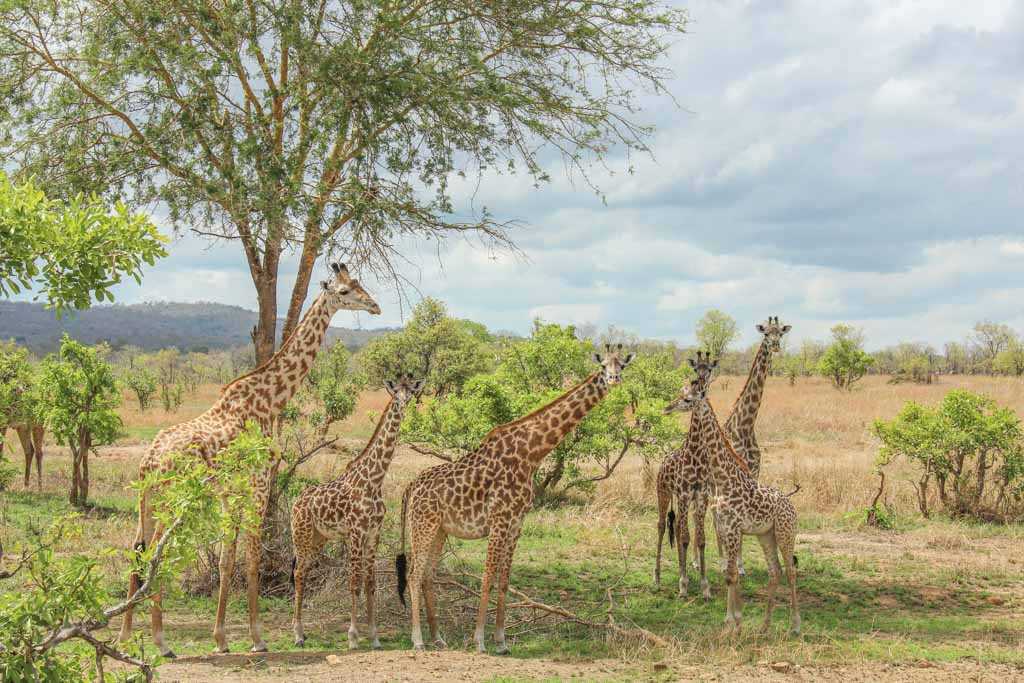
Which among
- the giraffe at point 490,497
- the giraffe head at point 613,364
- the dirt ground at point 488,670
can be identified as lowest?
the dirt ground at point 488,670

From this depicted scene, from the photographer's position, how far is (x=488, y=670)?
7965mm

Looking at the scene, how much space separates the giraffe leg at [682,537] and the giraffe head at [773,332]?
8.05 ft

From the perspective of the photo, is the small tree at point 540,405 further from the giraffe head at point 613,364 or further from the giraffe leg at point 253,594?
the giraffe leg at point 253,594

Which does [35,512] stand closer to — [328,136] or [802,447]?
[328,136]

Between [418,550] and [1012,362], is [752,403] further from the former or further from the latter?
[1012,362]

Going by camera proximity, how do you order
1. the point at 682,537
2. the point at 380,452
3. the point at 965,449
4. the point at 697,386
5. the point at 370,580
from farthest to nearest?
the point at 965,449
the point at 682,537
the point at 697,386
the point at 380,452
the point at 370,580

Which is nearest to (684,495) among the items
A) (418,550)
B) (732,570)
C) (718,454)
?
(718,454)

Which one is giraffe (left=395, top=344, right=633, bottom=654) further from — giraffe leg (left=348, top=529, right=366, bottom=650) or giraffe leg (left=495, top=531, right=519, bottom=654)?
giraffe leg (left=348, top=529, right=366, bottom=650)

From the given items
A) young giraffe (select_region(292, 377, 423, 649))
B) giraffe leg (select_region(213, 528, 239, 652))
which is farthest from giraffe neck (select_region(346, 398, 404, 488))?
giraffe leg (select_region(213, 528, 239, 652))

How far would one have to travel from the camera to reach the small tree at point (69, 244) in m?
4.78

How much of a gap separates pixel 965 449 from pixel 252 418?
12.2m

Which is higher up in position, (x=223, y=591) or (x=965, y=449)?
(x=965, y=449)

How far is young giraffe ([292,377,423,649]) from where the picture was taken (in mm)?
9195

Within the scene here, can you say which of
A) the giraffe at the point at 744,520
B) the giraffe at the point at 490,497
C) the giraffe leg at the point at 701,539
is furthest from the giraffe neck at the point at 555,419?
the giraffe leg at the point at 701,539
